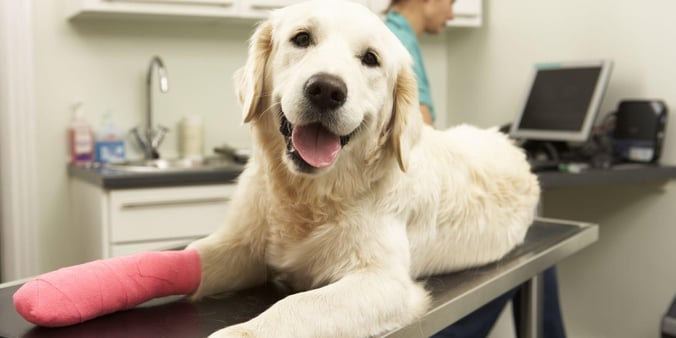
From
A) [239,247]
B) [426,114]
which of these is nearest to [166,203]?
[426,114]

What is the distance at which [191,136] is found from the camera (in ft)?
10.6

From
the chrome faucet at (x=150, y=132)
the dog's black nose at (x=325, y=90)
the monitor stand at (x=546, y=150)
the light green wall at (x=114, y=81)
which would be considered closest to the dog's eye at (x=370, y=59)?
the dog's black nose at (x=325, y=90)

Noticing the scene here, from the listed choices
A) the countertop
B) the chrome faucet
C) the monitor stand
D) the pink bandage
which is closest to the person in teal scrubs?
the monitor stand

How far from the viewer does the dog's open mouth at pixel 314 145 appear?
1.06 meters

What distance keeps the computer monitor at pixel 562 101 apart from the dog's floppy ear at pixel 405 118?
70.1 inches

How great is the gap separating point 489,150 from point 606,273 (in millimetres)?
1775

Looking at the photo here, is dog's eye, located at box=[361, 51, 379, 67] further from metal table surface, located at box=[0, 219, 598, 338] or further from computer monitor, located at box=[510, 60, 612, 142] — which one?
computer monitor, located at box=[510, 60, 612, 142]

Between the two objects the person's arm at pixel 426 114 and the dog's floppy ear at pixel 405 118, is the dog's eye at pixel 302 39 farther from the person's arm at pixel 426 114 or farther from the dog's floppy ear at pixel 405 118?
the person's arm at pixel 426 114

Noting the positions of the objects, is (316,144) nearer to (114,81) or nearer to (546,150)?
(546,150)

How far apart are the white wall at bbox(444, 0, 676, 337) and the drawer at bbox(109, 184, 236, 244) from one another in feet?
5.33

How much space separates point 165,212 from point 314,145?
1694 millimetres

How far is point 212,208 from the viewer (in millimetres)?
2713

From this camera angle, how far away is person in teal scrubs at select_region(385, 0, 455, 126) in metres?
2.50

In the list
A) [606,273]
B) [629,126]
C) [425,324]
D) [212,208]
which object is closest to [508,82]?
[629,126]
